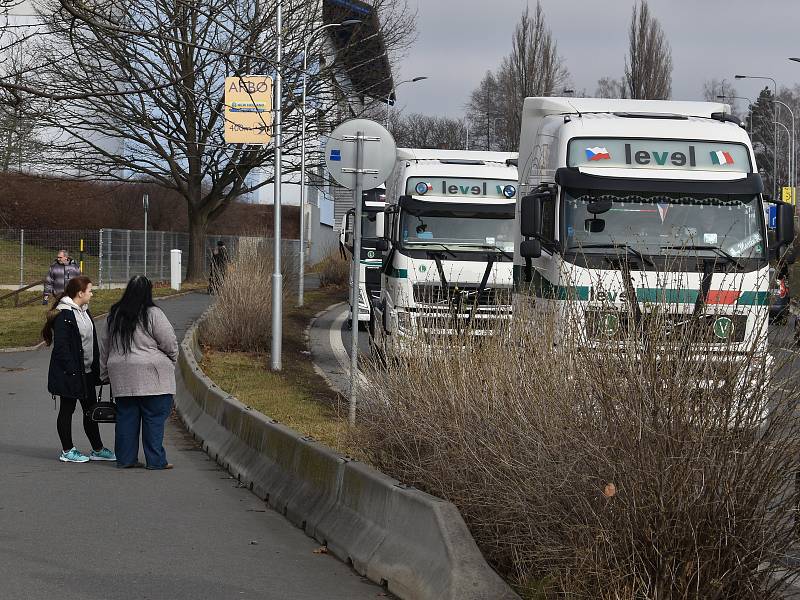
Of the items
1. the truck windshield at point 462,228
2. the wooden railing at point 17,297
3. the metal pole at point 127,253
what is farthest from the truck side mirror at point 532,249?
the metal pole at point 127,253

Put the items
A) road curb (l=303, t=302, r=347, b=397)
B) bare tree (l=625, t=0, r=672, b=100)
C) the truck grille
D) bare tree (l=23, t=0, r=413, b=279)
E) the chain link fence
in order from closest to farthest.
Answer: the truck grille
road curb (l=303, t=302, r=347, b=397)
bare tree (l=23, t=0, r=413, b=279)
the chain link fence
bare tree (l=625, t=0, r=672, b=100)

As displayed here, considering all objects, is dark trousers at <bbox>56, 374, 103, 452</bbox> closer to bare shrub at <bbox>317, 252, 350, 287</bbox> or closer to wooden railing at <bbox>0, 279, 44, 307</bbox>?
wooden railing at <bbox>0, 279, 44, 307</bbox>

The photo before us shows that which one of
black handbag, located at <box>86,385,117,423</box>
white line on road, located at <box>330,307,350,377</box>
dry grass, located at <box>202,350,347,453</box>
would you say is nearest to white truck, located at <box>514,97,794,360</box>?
dry grass, located at <box>202,350,347,453</box>

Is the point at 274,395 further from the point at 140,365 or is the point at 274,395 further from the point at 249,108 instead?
the point at 140,365

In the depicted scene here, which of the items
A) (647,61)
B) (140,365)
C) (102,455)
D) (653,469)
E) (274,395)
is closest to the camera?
(653,469)

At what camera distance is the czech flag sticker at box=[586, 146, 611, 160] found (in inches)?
539

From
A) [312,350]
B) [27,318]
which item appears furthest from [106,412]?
[27,318]

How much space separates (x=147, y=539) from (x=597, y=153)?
736 centimetres

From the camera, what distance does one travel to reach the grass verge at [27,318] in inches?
969

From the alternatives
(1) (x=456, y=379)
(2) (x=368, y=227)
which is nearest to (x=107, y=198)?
(2) (x=368, y=227)

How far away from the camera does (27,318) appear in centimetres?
2994

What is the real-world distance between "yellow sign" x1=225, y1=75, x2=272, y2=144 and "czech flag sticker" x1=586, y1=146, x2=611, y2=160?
3.73m

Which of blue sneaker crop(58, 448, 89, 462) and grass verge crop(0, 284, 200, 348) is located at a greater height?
grass verge crop(0, 284, 200, 348)

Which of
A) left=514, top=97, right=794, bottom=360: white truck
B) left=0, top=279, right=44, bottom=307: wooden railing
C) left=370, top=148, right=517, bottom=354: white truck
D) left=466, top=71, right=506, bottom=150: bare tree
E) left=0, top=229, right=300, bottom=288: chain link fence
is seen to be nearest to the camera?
left=514, top=97, right=794, bottom=360: white truck
